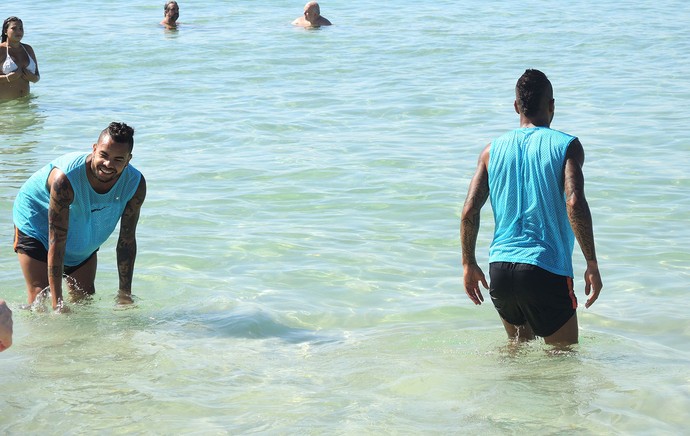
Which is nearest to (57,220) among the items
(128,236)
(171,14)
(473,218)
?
(128,236)

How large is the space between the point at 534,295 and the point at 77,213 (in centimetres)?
260

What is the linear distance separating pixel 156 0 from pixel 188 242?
19.4 metres

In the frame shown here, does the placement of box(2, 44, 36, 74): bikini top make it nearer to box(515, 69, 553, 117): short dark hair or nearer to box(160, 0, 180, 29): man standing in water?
box(160, 0, 180, 29): man standing in water

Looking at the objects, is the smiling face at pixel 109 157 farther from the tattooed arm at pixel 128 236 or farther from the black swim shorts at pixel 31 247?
the black swim shorts at pixel 31 247

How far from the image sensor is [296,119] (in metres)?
12.6

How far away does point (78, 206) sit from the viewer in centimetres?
572

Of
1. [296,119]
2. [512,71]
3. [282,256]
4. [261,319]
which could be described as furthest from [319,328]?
[512,71]

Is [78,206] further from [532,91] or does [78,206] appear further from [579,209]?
[579,209]

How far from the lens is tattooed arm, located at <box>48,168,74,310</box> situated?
5547mm

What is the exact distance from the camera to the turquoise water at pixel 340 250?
192 inches

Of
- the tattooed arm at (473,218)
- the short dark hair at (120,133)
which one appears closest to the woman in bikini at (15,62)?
the short dark hair at (120,133)

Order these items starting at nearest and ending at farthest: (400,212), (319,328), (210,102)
→ (319,328) < (400,212) < (210,102)

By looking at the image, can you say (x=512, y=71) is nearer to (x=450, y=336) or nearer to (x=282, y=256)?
(x=282, y=256)

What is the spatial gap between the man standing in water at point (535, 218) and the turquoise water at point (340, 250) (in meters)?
0.43
